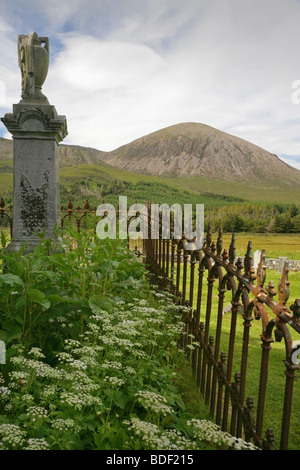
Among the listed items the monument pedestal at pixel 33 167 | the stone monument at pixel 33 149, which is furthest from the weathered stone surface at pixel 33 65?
the monument pedestal at pixel 33 167

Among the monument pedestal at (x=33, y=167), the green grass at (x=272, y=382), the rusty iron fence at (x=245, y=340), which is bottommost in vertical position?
the green grass at (x=272, y=382)

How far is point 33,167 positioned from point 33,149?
1.03 feet

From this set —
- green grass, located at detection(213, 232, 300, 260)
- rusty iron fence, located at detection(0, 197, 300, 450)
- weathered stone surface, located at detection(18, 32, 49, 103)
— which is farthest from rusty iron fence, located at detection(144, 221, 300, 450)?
green grass, located at detection(213, 232, 300, 260)

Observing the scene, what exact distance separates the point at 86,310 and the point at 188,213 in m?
2.33

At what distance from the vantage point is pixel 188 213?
4.71m

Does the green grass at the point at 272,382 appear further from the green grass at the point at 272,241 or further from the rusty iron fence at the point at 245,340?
the green grass at the point at 272,241

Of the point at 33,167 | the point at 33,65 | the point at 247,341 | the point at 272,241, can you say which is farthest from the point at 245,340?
the point at 272,241

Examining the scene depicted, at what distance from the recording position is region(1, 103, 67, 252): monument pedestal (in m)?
5.80

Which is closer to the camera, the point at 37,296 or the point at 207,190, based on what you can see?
the point at 37,296

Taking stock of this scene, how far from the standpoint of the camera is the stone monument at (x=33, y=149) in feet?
19.1

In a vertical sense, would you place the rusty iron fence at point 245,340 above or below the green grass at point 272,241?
above

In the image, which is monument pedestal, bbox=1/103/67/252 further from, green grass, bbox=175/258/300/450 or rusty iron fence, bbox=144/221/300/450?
green grass, bbox=175/258/300/450
